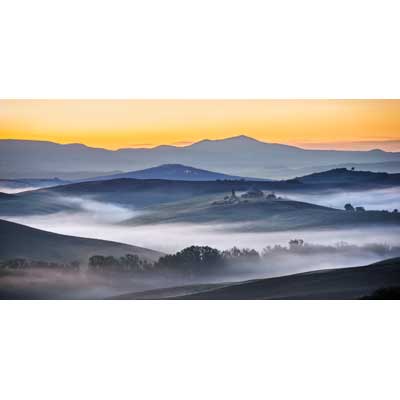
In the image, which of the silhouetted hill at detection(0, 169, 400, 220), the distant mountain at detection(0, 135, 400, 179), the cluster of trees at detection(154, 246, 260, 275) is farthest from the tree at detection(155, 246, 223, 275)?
the distant mountain at detection(0, 135, 400, 179)

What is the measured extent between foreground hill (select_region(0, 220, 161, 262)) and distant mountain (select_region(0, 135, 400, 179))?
0.40m

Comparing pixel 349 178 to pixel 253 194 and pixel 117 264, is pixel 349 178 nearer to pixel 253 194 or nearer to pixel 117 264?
pixel 253 194

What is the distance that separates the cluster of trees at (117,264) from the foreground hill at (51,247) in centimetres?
3

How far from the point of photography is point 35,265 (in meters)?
4.77

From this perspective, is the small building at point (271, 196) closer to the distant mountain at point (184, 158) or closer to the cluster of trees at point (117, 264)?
the distant mountain at point (184, 158)

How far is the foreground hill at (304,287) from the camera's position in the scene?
4758mm

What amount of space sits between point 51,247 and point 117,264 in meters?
0.46

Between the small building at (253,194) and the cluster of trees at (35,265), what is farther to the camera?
the small building at (253,194)

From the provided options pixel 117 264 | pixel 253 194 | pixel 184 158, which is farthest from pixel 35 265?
pixel 253 194

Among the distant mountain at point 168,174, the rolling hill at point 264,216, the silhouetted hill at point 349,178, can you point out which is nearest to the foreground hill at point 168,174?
the distant mountain at point 168,174
